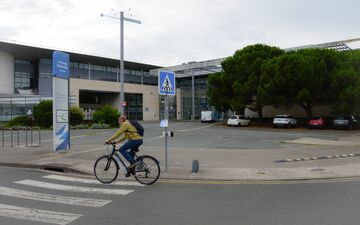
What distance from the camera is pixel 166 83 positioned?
38.5ft

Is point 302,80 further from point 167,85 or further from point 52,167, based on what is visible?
point 52,167

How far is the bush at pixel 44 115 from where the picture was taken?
4134cm

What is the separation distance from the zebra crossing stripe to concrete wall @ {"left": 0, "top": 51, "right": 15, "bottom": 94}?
2531 inches

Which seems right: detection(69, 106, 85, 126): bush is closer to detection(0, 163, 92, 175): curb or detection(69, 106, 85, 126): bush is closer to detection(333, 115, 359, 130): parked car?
detection(333, 115, 359, 130): parked car

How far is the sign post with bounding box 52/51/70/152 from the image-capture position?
54.3 ft

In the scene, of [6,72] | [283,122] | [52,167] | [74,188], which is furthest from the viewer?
[6,72]

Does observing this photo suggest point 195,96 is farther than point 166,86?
Yes

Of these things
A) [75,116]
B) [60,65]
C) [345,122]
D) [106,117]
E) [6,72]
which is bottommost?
[345,122]

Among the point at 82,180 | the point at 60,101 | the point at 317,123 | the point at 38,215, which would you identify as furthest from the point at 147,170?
the point at 317,123

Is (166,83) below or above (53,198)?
above

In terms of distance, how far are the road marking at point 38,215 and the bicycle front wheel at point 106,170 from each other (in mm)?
3079

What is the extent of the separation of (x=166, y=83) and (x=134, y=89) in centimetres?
6703

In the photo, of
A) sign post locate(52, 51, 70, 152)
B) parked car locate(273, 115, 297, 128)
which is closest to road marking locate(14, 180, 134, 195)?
sign post locate(52, 51, 70, 152)

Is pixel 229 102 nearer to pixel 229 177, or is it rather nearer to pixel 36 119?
pixel 36 119
